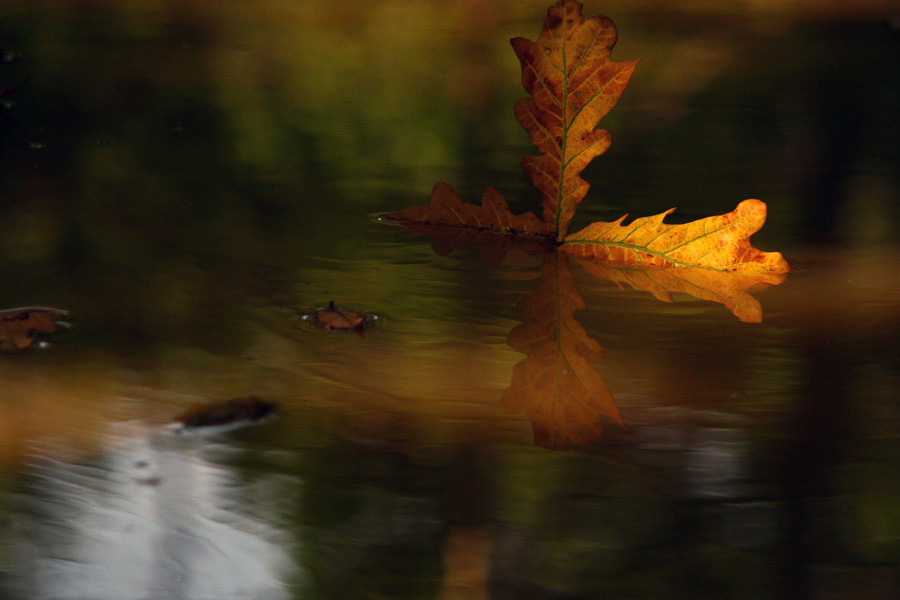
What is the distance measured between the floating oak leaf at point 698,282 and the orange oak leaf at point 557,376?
77mm

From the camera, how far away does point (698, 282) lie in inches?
51.2

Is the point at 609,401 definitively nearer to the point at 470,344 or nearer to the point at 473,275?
the point at 470,344

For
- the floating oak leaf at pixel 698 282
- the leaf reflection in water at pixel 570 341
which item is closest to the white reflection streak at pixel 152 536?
the leaf reflection in water at pixel 570 341

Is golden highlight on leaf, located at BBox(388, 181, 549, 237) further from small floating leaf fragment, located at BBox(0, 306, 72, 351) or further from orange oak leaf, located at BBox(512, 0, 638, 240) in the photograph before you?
small floating leaf fragment, located at BBox(0, 306, 72, 351)

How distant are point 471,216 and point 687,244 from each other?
0.93 ft

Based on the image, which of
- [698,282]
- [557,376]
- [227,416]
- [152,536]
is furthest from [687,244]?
[152,536]

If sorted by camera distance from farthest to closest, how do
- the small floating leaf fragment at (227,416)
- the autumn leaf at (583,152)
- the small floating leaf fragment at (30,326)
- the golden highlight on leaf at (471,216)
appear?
the golden highlight on leaf at (471,216) → the autumn leaf at (583,152) → the small floating leaf fragment at (30,326) → the small floating leaf fragment at (227,416)

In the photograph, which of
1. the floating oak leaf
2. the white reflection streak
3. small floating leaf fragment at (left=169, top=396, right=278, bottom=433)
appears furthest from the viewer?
the floating oak leaf

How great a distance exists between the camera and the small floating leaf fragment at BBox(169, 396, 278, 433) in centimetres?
89

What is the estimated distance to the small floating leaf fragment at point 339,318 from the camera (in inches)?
44.3

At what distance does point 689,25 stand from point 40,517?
2.69m

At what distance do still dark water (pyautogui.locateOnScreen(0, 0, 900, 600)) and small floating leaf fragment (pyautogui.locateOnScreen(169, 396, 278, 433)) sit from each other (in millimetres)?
15

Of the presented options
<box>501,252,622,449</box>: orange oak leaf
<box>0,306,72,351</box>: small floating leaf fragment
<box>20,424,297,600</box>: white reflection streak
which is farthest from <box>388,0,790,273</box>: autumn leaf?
<box>20,424,297,600</box>: white reflection streak

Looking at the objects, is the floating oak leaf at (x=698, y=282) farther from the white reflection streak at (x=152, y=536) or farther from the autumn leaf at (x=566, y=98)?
the white reflection streak at (x=152, y=536)
